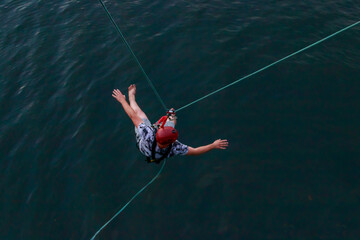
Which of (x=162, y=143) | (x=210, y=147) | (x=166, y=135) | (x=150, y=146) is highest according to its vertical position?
(x=166, y=135)

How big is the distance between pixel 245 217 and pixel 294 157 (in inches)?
85.6

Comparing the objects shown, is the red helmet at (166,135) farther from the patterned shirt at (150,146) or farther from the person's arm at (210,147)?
the person's arm at (210,147)

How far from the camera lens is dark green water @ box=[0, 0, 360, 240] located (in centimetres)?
640

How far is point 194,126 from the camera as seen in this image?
322 inches

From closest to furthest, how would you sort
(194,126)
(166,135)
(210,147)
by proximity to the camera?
(166,135) < (210,147) < (194,126)

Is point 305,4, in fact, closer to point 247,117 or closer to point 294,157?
point 247,117

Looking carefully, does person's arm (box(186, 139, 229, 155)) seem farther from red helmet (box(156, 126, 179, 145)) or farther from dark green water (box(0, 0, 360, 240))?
dark green water (box(0, 0, 360, 240))

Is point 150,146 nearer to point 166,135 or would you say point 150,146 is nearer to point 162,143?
point 162,143

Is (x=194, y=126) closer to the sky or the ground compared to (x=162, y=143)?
closer to the ground

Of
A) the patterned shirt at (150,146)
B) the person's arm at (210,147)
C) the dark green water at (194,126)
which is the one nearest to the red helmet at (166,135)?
the patterned shirt at (150,146)

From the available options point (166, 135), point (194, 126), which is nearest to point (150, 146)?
point (166, 135)

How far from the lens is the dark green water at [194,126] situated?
6398mm

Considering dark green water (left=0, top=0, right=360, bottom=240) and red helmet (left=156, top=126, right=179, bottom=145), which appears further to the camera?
dark green water (left=0, top=0, right=360, bottom=240)

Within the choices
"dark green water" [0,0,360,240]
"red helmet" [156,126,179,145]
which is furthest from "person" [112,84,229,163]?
"dark green water" [0,0,360,240]
